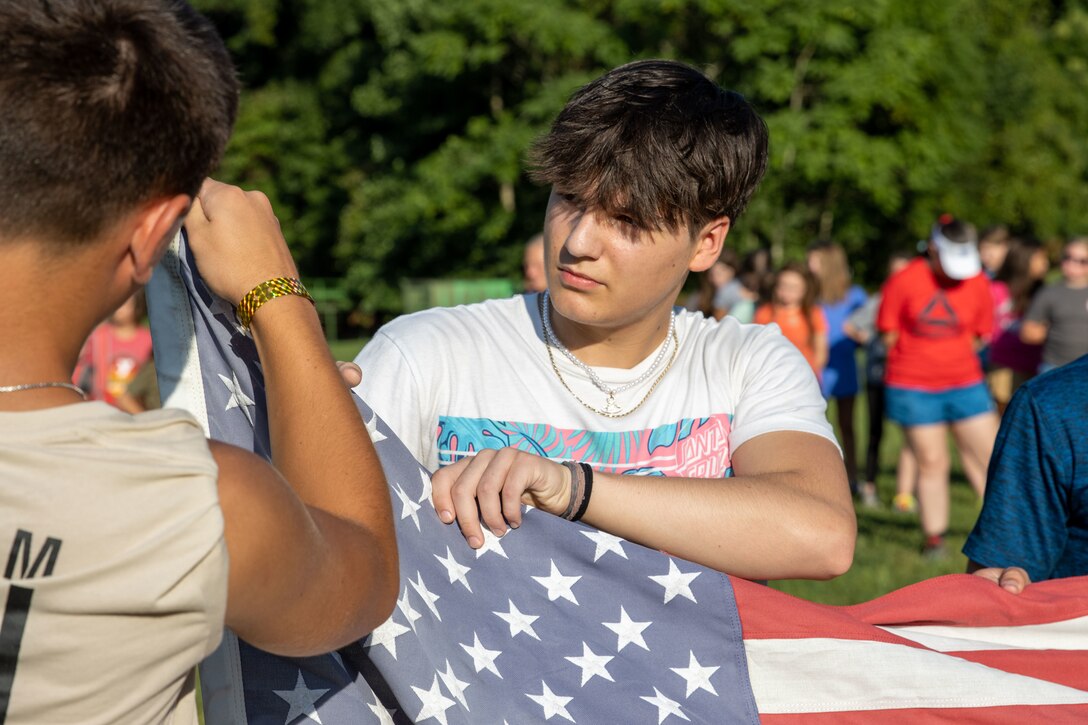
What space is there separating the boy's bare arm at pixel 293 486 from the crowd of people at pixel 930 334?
5.72 m

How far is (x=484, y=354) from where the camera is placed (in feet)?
7.91

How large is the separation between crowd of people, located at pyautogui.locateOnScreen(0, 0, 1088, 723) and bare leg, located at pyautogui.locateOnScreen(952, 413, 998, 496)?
6.09 metres

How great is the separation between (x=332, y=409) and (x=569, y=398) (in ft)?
2.97

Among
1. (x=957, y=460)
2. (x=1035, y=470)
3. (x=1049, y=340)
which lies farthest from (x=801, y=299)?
(x=1035, y=470)

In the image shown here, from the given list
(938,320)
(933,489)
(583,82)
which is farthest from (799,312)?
(583,82)

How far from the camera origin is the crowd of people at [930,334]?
27.7 ft

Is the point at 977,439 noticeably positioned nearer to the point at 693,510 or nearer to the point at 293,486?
the point at 693,510

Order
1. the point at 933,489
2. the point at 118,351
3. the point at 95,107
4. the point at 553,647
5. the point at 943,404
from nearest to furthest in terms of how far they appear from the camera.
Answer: the point at 95,107 → the point at 553,647 → the point at 933,489 → the point at 118,351 → the point at 943,404

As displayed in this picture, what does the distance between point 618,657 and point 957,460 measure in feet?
38.2

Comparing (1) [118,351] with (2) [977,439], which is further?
(2) [977,439]

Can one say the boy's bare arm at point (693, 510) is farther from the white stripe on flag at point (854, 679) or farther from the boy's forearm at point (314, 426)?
the boy's forearm at point (314, 426)

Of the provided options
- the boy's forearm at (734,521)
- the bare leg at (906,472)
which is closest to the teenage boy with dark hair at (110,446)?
the boy's forearm at (734,521)

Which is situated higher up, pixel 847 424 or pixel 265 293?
pixel 265 293

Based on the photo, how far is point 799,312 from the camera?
9.83 meters
